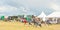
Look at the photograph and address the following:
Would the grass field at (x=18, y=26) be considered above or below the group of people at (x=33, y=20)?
below

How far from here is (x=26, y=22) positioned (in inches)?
426

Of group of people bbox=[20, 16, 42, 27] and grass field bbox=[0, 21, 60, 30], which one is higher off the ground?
group of people bbox=[20, 16, 42, 27]

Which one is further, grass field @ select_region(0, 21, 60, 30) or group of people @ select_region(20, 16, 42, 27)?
group of people @ select_region(20, 16, 42, 27)

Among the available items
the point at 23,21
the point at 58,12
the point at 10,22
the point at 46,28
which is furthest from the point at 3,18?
the point at 58,12

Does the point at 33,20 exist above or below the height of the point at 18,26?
above

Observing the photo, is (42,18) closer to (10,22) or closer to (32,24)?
(32,24)

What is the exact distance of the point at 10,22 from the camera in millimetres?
11070

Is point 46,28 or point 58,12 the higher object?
point 58,12

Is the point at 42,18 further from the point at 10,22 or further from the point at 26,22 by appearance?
the point at 10,22

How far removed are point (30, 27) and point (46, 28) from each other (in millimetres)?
938

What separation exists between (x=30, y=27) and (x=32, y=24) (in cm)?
29

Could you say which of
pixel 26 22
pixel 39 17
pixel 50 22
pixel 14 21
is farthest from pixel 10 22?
pixel 50 22

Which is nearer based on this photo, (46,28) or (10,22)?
(46,28)

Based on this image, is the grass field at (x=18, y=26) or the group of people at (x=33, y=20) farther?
the group of people at (x=33, y=20)
